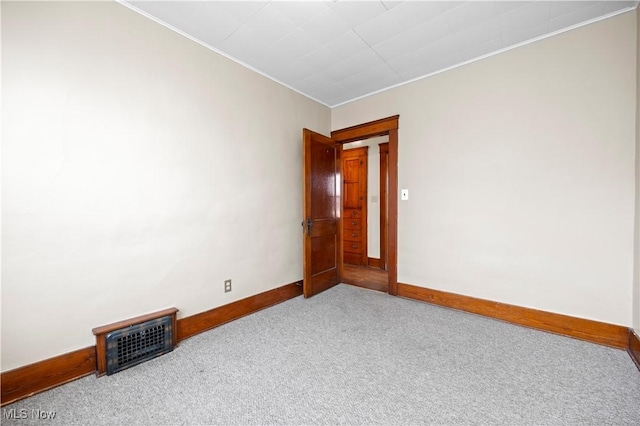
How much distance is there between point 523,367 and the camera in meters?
1.83

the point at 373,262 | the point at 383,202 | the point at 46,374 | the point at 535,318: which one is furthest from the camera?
the point at 373,262

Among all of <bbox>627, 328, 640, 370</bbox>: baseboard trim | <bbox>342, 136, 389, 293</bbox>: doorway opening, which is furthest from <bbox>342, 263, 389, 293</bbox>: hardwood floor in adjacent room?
<bbox>627, 328, 640, 370</bbox>: baseboard trim

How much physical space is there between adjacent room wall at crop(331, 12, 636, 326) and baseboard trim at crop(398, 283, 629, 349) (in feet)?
0.22

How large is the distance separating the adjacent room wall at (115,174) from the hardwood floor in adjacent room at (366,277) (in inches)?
63.7

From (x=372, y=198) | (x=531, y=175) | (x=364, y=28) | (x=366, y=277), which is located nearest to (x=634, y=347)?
(x=531, y=175)

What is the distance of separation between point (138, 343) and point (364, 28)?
311 centimetres

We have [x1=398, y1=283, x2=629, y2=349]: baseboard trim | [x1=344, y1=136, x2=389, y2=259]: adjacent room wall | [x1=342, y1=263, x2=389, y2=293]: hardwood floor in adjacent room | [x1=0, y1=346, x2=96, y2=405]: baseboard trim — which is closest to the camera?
[x1=0, y1=346, x2=96, y2=405]: baseboard trim

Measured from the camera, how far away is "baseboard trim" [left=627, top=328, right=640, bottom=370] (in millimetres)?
1850

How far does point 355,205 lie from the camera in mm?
5121

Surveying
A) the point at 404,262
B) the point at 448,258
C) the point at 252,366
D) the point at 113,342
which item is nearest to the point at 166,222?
the point at 113,342

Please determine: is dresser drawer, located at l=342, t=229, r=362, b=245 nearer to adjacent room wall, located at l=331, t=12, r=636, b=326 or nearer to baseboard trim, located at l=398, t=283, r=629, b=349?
adjacent room wall, located at l=331, t=12, r=636, b=326

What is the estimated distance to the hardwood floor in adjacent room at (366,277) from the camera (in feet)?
12.3

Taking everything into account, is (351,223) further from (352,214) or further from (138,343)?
(138,343)

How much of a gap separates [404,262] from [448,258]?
0.52 m
